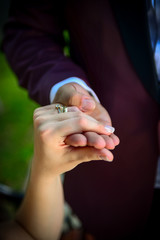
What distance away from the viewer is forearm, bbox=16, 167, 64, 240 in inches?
22.7

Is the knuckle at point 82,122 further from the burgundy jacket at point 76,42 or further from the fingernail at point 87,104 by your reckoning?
the burgundy jacket at point 76,42

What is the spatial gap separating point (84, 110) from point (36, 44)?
1.29 ft

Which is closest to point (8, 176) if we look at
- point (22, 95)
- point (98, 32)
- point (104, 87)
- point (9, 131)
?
point (9, 131)

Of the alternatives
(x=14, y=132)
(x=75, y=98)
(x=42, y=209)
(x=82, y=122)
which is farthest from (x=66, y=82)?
(x=14, y=132)

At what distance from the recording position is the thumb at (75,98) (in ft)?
1.58

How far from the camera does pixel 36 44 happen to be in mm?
753

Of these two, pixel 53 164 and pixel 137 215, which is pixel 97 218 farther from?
pixel 53 164

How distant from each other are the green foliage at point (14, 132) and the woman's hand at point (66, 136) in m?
1.19

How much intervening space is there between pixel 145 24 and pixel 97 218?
2.38ft

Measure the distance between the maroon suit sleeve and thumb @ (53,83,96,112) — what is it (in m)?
0.12

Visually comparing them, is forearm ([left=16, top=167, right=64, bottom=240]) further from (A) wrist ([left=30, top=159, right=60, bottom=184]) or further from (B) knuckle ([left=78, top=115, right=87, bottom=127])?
(B) knuckle ([left=78, top=115, right=87, bottom=127])

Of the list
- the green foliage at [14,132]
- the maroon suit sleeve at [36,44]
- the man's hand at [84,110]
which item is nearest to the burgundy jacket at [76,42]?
the maroon suit sleeve at [36,44]

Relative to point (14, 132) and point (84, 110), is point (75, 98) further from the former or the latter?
point (14, 132)

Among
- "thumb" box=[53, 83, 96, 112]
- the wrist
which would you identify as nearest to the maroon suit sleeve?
"thumb" box=[53, 83, 96, 112]
